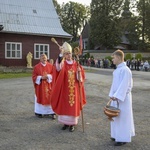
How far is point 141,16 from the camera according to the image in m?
62.5

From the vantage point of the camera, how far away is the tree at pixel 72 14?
7612 centimetres

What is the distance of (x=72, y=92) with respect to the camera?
7496 millimetres

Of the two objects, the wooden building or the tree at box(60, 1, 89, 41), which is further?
the tree at box(60, 1, 89, 41)

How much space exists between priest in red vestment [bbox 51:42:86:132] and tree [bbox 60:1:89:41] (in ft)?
224

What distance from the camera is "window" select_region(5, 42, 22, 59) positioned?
93.4ft

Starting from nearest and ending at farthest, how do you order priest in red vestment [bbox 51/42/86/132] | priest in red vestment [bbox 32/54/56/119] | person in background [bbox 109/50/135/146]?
1. person in background [bbox 109/50/135/146]
2. priest in red vestment [bbox 51/42/86/132]
3. priest in red vestment [bbox 32/54/56/119]

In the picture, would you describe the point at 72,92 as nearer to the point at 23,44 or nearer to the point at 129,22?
the point at 23,44

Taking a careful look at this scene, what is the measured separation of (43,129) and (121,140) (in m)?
2.25

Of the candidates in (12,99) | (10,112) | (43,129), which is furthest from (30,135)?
(12,99)

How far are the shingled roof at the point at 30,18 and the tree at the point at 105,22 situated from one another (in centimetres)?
2847

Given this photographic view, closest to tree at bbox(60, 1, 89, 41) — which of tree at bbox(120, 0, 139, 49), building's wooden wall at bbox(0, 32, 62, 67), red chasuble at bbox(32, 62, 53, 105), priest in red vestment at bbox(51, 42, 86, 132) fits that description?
tree at bbox(120, 0, 139, 49)

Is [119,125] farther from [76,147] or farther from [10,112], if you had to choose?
[10,112]

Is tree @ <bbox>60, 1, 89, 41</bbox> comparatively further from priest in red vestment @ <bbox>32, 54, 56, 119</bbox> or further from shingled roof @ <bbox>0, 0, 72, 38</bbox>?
priest in red vestment @ <bbox>32, 54, 56, 119</bbox>

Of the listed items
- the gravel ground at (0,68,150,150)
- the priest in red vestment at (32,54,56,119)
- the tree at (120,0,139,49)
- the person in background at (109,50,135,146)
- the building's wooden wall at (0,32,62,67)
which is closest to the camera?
the person in background at (109,50,135,146)
